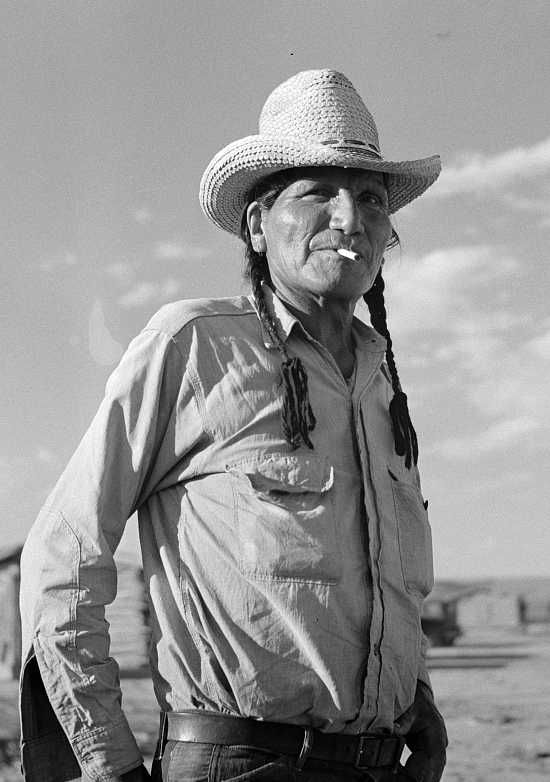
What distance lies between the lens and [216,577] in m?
1.93

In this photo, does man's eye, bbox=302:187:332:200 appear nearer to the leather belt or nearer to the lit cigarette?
the lit cigarette

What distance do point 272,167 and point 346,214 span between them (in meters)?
0.21

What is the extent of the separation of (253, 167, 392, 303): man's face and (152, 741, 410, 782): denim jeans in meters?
0.95

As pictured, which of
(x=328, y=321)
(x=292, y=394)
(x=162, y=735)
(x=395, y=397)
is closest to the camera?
(x=162, y=735)

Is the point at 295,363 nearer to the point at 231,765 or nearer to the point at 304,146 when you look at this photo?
the point at 304,146

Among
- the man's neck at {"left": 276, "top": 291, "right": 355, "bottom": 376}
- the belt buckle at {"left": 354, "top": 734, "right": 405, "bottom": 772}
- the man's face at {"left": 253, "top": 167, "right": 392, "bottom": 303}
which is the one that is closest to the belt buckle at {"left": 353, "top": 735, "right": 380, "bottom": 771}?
the belt buckle at {"left": 354, "top": 734, "right": 405, "bottom": 772}

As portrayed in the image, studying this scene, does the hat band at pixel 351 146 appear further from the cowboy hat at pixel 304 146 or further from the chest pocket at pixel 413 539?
the chest pocket at pixel 413 539

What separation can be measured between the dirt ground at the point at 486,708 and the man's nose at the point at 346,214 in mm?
7410

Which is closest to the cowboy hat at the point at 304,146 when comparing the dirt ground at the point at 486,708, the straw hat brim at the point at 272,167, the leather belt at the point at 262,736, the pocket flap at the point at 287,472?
the straw hat brim at the point at 272,167

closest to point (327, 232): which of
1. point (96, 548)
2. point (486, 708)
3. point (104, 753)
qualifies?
point (96, 548)

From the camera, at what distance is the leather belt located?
6.18 feet

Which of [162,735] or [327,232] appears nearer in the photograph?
[162,735]

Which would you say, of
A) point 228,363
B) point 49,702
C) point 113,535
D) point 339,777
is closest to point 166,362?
point 228,363

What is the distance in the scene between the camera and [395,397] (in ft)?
7.98
